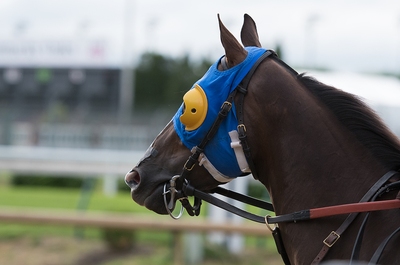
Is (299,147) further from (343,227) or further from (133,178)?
(133,178)

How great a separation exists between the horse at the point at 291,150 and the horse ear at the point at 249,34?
16cm

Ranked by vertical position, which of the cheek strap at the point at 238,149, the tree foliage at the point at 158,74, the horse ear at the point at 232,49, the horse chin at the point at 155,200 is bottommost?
the tree foliage at the point at 158,74

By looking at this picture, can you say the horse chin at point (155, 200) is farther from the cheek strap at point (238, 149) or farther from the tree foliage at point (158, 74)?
the tree foliage at point (158, 74)

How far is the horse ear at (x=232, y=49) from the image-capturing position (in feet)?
7.84

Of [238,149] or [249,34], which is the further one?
[249,34]

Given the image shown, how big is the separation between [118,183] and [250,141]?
10.3 meters

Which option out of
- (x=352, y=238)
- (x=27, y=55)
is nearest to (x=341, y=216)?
(x=352, y=238)

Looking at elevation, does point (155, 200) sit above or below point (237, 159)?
below

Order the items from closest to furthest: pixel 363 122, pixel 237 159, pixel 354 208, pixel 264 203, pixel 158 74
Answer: pixel 354 208 < pixel 363 122 < pixel 237 159 < pixel 264 203 < pixel 158 74

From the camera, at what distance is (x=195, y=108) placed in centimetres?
241

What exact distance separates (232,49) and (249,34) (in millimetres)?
259

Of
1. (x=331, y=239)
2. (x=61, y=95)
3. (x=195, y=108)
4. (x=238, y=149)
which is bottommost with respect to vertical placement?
(x=61, y=95)

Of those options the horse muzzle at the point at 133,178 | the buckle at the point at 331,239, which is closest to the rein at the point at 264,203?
the buckle at the point at 331,239

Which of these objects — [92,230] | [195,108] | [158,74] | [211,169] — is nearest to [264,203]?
[211,169]
